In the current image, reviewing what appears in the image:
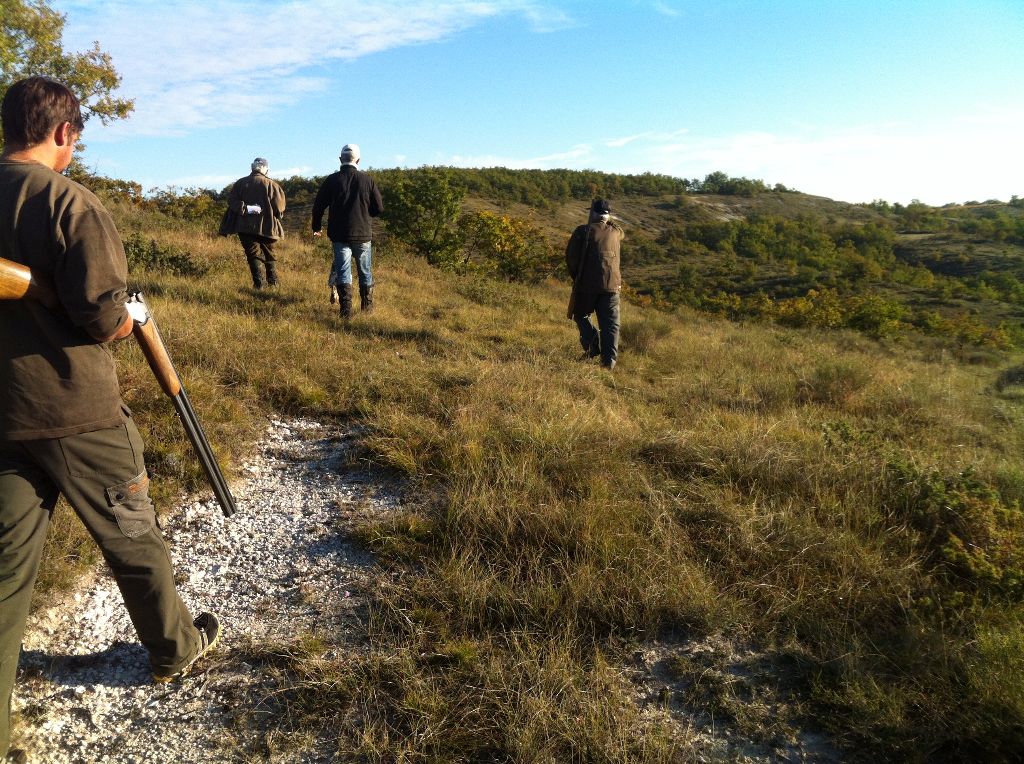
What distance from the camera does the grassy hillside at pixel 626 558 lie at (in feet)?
6.73

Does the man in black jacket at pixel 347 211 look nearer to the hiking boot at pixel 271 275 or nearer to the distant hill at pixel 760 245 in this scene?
the hiking boot at pixel 271 275

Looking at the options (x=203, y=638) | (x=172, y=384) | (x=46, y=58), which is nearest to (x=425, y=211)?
(x=46, y=58)

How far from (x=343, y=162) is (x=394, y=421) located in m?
4.37

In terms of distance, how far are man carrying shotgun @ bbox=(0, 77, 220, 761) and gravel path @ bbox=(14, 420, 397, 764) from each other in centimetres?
25

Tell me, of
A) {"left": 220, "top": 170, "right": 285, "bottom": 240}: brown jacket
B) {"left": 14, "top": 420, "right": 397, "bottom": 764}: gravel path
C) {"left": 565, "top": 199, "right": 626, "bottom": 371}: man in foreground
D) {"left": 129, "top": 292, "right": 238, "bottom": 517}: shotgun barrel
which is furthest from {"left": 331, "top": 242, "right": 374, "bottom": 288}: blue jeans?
{"left": 129, "top": 292, "right": 238, "bottom": 517}: shotgun barrel

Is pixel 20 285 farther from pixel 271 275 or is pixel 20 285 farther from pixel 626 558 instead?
pixel 271 275

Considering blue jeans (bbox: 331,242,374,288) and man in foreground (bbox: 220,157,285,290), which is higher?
man in foreground (bbox: 220,157,285,290)

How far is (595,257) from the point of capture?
6785mm

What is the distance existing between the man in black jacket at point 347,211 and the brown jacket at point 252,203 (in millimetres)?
905

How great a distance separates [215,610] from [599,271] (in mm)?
5296

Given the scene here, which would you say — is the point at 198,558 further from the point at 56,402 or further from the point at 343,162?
the point at 343,162

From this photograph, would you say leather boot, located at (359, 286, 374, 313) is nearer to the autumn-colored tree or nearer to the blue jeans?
the blue jeans

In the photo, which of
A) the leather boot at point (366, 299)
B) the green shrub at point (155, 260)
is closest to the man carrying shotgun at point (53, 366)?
the leather boot at point (366, 299)

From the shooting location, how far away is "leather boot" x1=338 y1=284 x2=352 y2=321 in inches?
286
